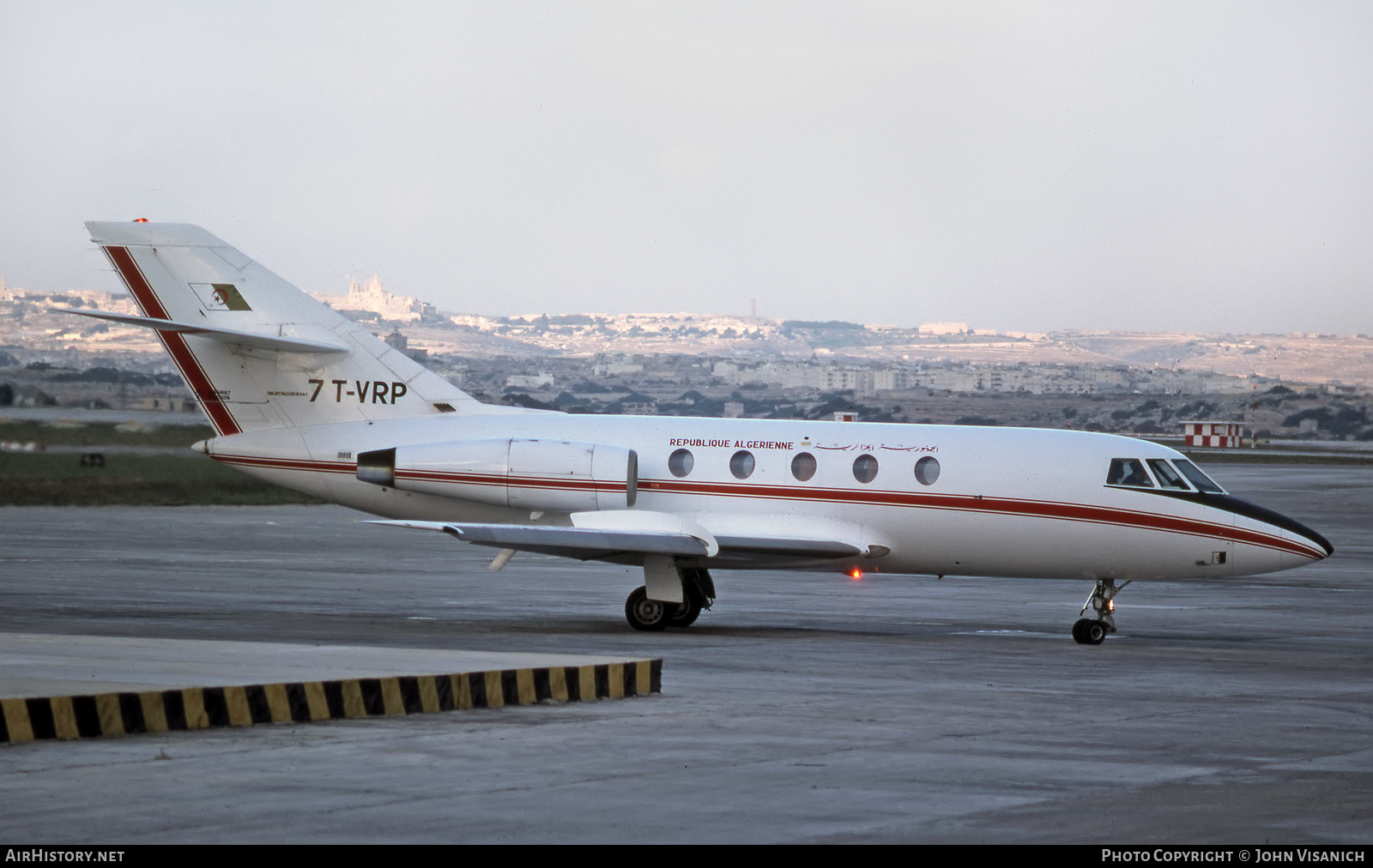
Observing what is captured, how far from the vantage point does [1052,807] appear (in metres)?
10.3

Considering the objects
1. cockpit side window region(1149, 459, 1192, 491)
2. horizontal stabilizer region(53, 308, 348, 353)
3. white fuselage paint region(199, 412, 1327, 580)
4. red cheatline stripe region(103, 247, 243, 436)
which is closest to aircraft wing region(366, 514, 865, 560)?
white fuselage paint region(199, 412, 1327, 580)

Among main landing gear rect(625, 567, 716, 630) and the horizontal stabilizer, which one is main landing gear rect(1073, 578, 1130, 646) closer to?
main landing gear rect(625, 567, 716, 630)

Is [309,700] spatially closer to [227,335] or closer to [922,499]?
[227,335]

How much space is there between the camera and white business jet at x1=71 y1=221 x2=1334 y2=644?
2225 cm

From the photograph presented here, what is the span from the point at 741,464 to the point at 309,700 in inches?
419

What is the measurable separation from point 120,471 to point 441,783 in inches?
1470

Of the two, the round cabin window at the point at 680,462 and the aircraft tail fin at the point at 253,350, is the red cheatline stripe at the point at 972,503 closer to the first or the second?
the round cabin window at the point at 680,462

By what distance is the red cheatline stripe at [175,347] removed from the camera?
79.6 feet

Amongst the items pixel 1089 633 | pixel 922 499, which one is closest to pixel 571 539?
pixel 922 499

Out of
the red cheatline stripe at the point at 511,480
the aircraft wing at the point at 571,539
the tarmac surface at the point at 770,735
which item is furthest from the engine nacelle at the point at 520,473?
the tarmac surface at the point at 770,735

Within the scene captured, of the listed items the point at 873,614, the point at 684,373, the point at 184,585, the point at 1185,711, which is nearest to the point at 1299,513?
the point at 684,373

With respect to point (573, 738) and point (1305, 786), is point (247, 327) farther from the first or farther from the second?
point (1305, 786)

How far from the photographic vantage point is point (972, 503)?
22531 mm

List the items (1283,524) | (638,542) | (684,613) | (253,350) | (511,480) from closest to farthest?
1. (638,542)
2. (1283,524)
3. (684,613)
4. (511,480)
5. (253,350)
